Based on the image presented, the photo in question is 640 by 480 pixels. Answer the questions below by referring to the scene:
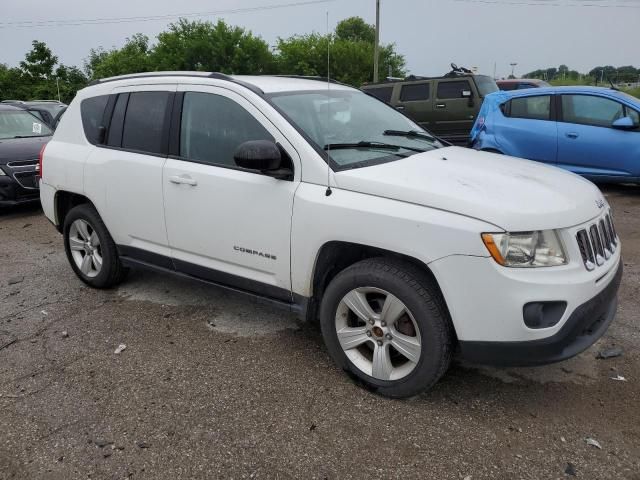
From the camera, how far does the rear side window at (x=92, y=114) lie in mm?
4301

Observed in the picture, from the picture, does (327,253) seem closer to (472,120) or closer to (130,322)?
(130,322)

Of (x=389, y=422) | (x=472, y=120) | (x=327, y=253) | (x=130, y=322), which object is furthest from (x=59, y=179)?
(x=472, y=120)

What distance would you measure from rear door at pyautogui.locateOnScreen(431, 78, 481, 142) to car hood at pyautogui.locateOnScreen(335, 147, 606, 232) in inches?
338

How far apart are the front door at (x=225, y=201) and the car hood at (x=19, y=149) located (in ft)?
17.3

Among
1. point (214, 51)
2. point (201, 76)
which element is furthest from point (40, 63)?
point (201, 76)

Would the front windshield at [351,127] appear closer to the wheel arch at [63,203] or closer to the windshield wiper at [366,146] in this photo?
the windshield wiper at [366,146]

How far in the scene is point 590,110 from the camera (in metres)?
7.74

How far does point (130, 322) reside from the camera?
4.00 meters

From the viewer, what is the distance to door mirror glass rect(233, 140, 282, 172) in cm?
295

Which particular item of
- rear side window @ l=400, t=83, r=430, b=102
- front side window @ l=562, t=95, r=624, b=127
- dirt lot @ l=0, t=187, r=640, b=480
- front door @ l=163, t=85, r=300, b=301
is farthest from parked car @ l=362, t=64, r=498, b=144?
front door @ l=163, t=85, r=300, b=301

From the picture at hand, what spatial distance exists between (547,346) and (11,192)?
24.6ft

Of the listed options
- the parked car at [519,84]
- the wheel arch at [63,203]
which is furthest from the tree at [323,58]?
the wheel arch at [63,203]

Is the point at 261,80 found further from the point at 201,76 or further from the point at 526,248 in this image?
the point at 526,248

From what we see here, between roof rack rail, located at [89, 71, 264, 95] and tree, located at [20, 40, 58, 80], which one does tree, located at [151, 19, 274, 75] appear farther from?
roof rack rail, located at [89, 71, 264, 95]
